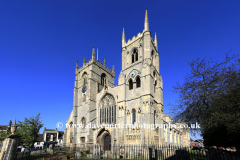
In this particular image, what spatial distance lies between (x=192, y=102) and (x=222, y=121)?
10.1 feet

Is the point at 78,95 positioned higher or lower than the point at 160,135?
higher

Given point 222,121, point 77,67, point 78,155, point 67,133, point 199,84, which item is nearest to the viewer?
point 222,121

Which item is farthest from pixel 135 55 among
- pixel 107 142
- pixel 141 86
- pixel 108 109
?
pixel 107 142

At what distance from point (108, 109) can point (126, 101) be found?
4283 millimetres

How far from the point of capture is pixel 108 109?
83.4 ft

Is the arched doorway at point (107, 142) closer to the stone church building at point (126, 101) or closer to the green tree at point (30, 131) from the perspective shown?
the stone church building at point (126, 101)

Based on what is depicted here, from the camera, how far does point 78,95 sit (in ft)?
105

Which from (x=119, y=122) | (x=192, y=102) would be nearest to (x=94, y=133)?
(x=119, y=122)

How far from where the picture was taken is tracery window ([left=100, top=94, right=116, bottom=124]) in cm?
2448

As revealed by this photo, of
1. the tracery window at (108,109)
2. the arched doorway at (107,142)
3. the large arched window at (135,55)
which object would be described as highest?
the large arched window at (135,55)

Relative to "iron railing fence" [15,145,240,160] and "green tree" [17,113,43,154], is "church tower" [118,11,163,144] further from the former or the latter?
"green tree" [17,113,43,154]

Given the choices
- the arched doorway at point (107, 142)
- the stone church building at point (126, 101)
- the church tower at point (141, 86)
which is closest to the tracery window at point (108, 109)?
the stone church building at point (126, 101)

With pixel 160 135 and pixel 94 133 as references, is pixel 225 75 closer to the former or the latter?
pixel 160 135

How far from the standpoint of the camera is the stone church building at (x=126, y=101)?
67.6 ft
